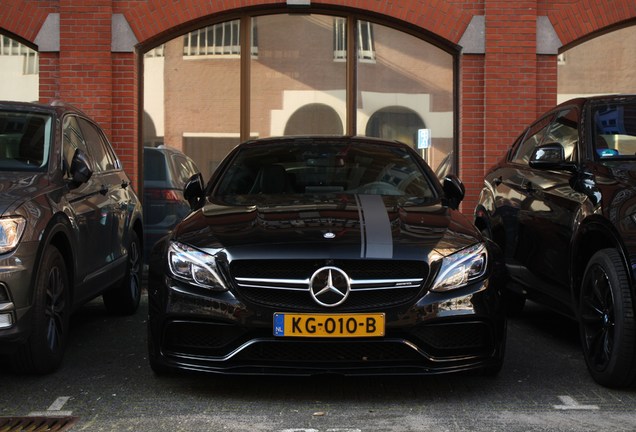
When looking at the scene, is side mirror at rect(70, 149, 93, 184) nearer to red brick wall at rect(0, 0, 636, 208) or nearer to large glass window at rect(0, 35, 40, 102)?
red brick wall at rect(0, 0, 636, 208)

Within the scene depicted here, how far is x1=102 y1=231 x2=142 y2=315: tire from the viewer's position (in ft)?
27.8

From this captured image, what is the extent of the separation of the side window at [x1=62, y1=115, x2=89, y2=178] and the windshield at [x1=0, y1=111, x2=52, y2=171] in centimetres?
15

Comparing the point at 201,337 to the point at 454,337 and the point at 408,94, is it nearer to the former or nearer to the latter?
the point at 454,337

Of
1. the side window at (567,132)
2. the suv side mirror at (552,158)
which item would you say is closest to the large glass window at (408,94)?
the side window at (567,132)

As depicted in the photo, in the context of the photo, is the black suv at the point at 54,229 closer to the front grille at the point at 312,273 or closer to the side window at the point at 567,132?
the front grille at the point at 312,273

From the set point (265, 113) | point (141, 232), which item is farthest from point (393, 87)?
point (141, 232)

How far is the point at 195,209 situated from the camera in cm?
641

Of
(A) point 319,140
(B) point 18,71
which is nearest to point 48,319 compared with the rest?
(A) point 319,140

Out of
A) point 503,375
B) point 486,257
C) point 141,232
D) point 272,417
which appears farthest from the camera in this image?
point 141,232

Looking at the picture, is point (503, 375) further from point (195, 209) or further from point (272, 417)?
point (195, 209)

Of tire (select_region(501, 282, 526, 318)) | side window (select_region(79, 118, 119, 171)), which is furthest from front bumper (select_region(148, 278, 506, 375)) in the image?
tire (select_region(501, 282, 526, 318))

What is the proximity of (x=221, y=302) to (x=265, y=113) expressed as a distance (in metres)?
7.41

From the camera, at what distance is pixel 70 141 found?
23.3 feet

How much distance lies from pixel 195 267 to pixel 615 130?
3.10 m
